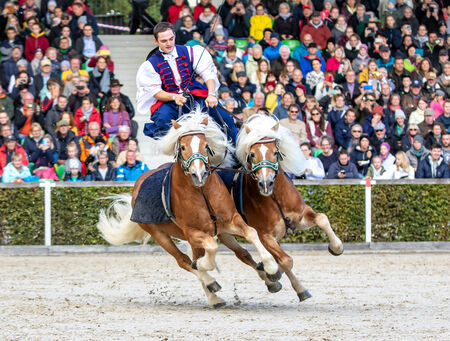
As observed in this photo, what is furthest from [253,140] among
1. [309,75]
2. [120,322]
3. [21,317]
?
[309,75]

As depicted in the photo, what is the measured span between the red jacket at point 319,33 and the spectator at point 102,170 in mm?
5422

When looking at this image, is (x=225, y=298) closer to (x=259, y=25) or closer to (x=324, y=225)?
(x=324, y=225)

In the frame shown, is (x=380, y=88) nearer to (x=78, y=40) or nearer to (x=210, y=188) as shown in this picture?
(x=78, y=40)

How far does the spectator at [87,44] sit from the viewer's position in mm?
17078

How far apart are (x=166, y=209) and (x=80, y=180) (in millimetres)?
6002

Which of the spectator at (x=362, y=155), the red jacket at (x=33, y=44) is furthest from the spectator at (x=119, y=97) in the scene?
the spectator at (x=362, y=155)

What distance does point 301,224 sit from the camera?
8477mm

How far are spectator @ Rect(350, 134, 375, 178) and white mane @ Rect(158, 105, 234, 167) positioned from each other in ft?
21.5

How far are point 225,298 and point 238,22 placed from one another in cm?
943

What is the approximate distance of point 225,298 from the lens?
30.9ft

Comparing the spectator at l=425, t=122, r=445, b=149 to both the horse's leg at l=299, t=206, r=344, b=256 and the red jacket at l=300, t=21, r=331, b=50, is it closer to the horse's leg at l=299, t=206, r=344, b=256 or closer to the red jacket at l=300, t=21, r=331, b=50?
the red jacket at l=300, t=21, r=331, b=50

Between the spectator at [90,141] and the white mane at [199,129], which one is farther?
the spectator at [90,141]

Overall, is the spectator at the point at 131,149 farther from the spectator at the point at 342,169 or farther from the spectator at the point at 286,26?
the spectator at the point at 286,26

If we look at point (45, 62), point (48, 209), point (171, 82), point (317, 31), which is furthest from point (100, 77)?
point (171, 82)
